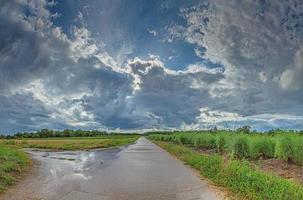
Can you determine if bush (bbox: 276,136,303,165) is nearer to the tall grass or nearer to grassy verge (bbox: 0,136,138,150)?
the tall grass

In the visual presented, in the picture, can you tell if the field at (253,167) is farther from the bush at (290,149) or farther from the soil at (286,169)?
the soil at (286,169)

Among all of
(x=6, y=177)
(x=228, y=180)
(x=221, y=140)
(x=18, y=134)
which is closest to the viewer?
(x=228, y=180)

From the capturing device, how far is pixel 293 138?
18.8 m

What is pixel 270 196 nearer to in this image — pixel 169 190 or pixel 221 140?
pixel 169 190

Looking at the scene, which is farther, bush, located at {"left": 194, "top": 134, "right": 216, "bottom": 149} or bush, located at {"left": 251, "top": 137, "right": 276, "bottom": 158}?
bush, located at {"left": 194, "top": 134, "right": 216, "bottom": 149}

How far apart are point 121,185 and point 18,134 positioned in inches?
6498

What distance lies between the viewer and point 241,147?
2492 centimetres

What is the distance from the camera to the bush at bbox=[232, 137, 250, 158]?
24.5 meters

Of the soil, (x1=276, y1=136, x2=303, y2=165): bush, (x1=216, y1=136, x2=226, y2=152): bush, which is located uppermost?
(x1=216, y1=136, x2=226, y2=152): bush

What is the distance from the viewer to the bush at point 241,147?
24.5 meters

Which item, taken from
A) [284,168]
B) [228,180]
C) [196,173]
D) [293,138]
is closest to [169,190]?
[228,180]

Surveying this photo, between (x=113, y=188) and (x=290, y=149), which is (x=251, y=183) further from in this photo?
(x=290, y=149)

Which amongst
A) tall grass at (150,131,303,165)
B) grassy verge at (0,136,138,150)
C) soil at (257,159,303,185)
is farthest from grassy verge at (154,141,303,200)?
grassy verge at (0,136,138,150)

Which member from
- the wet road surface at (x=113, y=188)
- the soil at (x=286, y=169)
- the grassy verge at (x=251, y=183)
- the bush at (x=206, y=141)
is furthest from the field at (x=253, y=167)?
the bush at (x=206, y=141)
